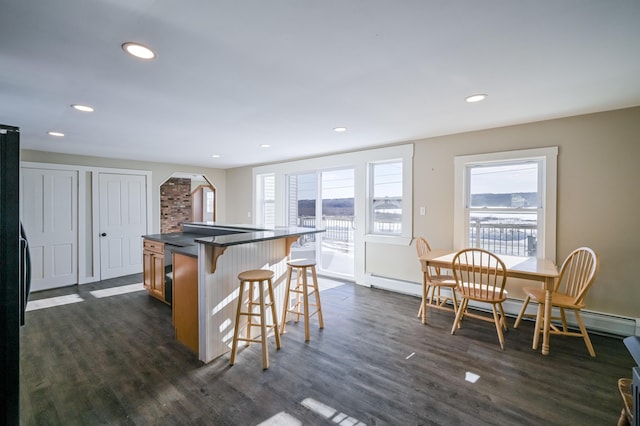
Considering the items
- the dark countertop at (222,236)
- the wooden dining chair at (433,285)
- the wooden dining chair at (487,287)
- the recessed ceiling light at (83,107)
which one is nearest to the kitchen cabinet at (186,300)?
the dark countertop at (222,236)

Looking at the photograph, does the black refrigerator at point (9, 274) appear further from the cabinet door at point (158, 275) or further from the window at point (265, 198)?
the window at point (265, 198)

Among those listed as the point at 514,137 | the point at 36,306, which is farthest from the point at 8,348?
the point at 514,137

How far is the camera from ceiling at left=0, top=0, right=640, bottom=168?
4.56 feet

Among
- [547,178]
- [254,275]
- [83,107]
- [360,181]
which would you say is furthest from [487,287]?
[83,107]

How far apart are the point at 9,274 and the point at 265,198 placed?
201 inches

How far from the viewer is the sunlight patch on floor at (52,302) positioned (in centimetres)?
383

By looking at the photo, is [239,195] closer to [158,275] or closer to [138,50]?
[158,275]

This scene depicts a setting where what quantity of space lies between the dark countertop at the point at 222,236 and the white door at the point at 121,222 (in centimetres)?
170

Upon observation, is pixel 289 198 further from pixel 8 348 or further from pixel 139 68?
pixel 8 348

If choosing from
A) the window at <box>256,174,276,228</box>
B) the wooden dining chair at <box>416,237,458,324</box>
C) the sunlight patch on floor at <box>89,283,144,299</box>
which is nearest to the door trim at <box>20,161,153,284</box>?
the sunlight patch on floor at <box>89,283,144,299</box>

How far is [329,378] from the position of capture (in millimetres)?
2205

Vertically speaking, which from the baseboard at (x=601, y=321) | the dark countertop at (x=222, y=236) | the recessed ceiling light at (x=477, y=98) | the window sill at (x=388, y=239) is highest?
the recessed ceiling light at (x=477, y=98)

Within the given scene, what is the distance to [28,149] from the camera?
14.8 feet

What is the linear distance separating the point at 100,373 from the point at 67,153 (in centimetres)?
429
